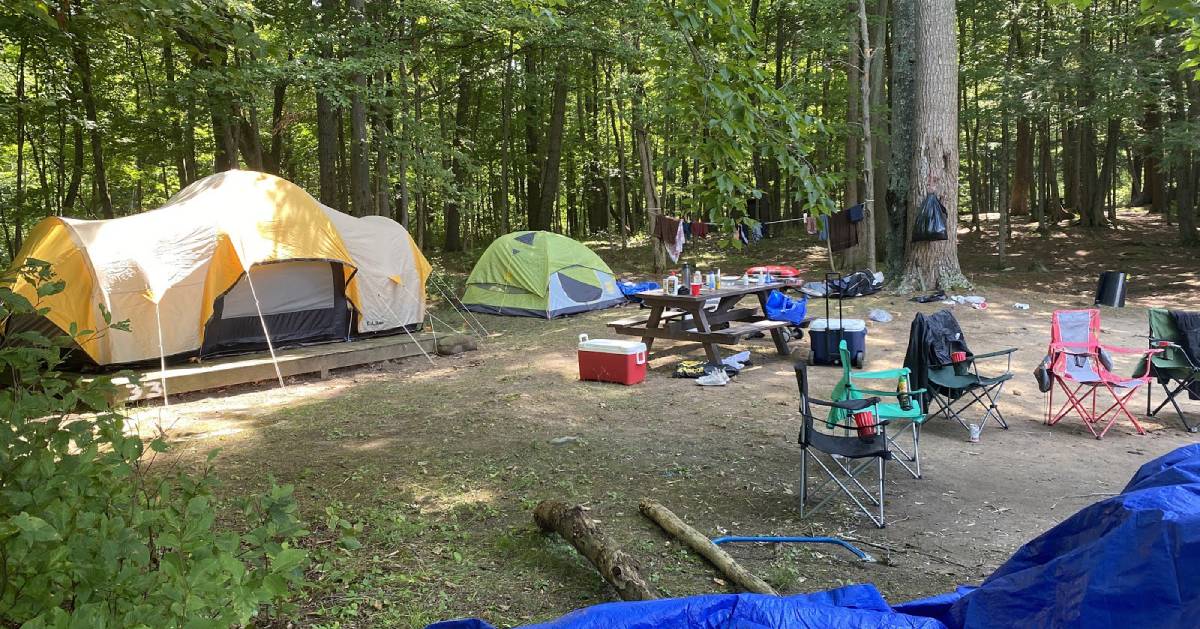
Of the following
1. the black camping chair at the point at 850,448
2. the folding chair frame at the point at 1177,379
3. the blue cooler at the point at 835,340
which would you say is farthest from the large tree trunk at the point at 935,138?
the black camping chair at the point at 850,448

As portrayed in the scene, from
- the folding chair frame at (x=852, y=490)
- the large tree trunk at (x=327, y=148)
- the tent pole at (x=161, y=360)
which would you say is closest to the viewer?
the folding chair frame at (x=852, y=490)

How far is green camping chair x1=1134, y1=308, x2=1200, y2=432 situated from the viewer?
547 centimetres

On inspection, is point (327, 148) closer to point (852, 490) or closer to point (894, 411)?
point (894, 411)

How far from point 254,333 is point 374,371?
1.37 meters

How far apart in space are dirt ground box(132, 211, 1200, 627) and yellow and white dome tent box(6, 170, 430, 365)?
83cm

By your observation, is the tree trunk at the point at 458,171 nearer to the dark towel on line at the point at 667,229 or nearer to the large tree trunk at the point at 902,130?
the dark towel on line at the point at 667,229

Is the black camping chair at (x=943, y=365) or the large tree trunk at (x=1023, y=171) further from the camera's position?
the large tree trunk at (x=1023, y=171)

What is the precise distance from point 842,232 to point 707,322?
15.6 ft

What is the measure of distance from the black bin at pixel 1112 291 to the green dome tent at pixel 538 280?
22.4 feet

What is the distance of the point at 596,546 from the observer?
3.22 meters

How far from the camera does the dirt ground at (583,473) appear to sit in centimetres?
330

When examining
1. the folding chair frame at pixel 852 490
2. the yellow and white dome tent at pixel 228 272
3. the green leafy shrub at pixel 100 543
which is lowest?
the folding chair frame at pixel 852 490

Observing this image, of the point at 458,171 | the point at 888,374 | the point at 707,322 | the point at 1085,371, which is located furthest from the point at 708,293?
the point at 458,171

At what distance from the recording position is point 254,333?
27.7 feet
